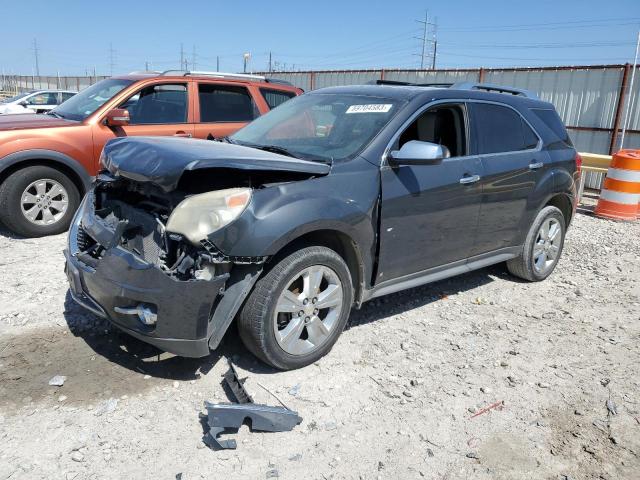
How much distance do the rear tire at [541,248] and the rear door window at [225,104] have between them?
13.1ft

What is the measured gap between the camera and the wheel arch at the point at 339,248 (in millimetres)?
3307

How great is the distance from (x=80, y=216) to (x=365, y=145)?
203 centimetres

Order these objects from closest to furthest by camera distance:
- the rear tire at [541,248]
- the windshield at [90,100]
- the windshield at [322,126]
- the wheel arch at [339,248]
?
the wheel arch at [339,248]
the windshield at [322,126]
the rear tire at [541,248]
the windshield at [90,100]

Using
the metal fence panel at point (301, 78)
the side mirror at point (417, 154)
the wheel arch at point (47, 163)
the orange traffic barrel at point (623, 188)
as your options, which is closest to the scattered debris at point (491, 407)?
the side mirror at point (417, 154)

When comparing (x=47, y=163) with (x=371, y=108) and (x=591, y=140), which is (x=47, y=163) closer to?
(x=371, y=108)

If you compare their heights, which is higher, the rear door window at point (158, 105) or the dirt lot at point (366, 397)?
the rear door window at point (158, 105)

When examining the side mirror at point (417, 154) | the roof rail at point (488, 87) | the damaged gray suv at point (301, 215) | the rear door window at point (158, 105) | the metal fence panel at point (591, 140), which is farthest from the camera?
the metal fence panel at point (591, 140)

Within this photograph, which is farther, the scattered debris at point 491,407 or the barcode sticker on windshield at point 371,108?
the barcode sticker on windshield at point 371,108

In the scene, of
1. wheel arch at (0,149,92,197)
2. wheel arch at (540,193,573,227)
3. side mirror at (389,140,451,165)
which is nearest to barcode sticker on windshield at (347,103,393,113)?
side mirror at (389,140,451,165)

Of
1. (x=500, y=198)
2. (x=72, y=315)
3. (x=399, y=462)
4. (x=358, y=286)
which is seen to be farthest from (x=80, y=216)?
(x=500, y=198)

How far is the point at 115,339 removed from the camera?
378 centimetres

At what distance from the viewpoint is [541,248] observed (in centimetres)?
546

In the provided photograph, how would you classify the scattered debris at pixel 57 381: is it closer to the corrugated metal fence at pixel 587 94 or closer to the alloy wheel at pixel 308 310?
the alloy wheel at pixel 308 310

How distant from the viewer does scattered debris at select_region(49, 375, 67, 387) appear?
3.24m
